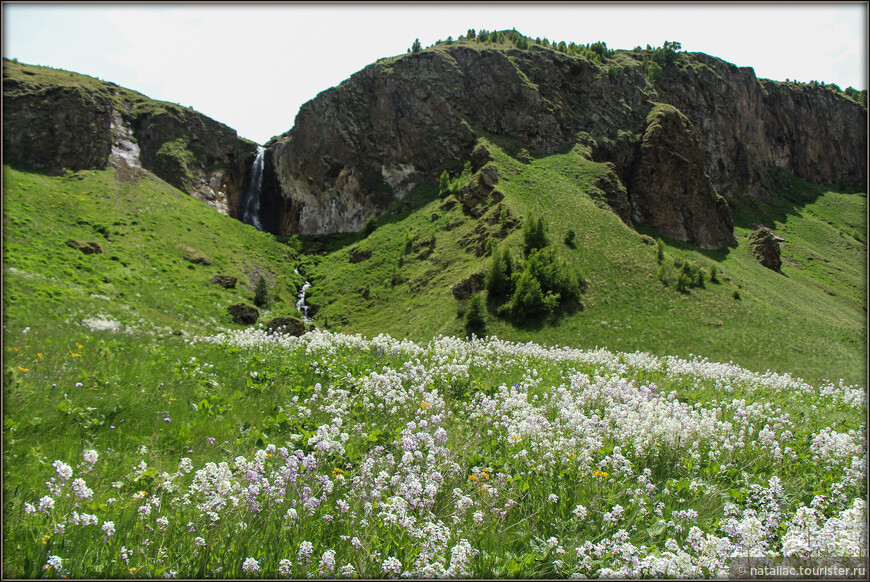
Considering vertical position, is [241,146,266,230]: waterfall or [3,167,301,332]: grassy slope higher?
[241,146,266,230]: waterfall

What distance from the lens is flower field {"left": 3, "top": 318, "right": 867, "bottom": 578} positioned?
3652 millimetres

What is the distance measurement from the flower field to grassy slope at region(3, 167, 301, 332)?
1880 cm

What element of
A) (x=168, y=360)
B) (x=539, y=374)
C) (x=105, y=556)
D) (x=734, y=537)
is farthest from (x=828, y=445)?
(x=168, y=360)

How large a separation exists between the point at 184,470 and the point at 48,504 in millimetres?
1317

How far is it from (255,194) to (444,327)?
65.5 metres

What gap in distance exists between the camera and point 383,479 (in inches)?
183

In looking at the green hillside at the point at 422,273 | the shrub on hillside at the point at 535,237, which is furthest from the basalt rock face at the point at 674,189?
the shrub on hillside at the point at 535,237

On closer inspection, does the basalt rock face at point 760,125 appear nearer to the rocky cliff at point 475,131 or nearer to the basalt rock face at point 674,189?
the rocky cliff at point 475,131

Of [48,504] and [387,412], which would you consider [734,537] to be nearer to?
[387,412]

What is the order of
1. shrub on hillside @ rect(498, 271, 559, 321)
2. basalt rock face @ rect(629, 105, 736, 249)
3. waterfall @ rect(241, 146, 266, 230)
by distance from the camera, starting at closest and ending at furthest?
shrub on hillside @ rect(498, 271, 559, 321)
basalt rock face @ rect(629, 105, 736, 249)
waterfall @ rect(241, 146, 266, 230)

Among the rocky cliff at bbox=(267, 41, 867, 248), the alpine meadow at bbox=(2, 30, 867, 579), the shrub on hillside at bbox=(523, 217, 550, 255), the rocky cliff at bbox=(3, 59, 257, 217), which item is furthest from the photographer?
the rocky cliff at bbox=(267, 41, 867, 248)

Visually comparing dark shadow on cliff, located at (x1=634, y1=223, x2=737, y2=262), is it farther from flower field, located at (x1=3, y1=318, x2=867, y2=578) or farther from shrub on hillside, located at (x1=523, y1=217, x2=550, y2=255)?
flower field, located at (x1=3, y1=318, x2=867, y2=578)

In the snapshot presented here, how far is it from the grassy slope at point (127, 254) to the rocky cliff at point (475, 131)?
1976 cm

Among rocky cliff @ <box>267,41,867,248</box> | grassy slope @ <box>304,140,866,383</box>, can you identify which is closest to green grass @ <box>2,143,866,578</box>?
grassy slope @ <box>304,140,866,383</box>
